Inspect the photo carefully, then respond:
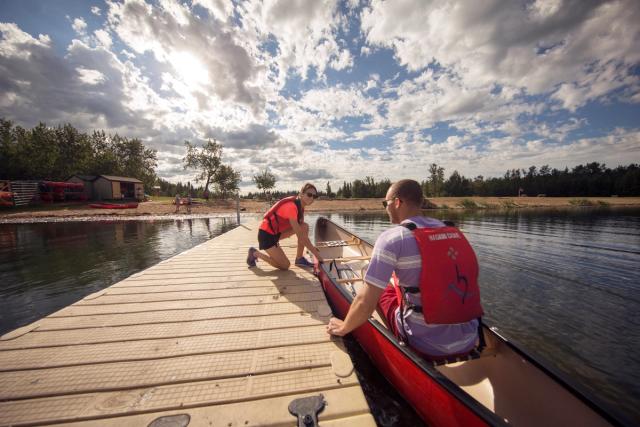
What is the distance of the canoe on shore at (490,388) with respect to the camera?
188 centimetres

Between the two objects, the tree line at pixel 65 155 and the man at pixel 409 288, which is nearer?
the man at pixel 409 288

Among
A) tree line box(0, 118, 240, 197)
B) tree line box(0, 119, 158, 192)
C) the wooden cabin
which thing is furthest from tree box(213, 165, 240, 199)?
tree line box(0, 119, 158, 192)

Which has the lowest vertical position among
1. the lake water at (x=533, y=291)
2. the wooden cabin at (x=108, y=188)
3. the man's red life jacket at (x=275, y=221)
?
the lake water at (x=533, y=291)

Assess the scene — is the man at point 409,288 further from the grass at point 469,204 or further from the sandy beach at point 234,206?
the grass at point 469,204

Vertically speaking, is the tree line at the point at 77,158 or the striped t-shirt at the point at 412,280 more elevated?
the tree line at the point at 77,158

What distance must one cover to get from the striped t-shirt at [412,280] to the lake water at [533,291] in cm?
118

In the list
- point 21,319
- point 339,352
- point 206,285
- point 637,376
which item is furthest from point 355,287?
point 21,319

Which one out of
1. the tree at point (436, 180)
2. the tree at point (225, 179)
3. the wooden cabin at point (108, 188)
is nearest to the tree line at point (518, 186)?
the tree at point (436, 180)

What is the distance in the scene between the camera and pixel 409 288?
240 cm

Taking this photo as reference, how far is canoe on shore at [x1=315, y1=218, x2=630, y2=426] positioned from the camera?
188 cm

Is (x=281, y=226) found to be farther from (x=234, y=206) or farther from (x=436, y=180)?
(x=436, y=180)

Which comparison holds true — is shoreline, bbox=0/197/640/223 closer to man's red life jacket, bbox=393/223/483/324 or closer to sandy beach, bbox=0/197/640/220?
sandy beach, bbox=0/197/640/220

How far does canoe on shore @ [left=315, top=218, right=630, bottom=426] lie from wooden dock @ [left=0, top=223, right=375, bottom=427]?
573mm

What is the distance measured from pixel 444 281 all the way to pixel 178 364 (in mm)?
2998
